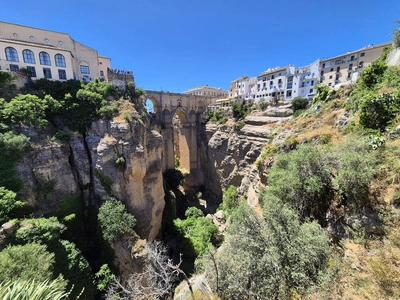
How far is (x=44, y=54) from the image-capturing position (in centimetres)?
1831

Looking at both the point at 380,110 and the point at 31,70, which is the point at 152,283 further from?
the point at 31,70

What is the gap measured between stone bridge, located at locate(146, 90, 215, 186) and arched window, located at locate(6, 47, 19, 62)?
1717 centimetres

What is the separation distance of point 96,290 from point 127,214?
558 centimetres

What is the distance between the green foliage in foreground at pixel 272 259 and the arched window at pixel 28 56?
25675mm

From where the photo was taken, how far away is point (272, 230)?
6926mm

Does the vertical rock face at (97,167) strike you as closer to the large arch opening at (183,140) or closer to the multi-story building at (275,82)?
the large arch opening at (183,140)

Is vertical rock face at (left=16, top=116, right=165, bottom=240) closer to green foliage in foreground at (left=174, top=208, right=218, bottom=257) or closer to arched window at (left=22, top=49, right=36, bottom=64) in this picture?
green foliage in foreground at (left=174, top=208, right=218, bottom=257)

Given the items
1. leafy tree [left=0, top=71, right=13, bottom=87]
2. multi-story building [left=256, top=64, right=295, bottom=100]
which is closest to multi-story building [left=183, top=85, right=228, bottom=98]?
multi-story building [left=256, top=64, right=295, bottom=100]

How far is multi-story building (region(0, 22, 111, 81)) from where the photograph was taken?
17.1 metres

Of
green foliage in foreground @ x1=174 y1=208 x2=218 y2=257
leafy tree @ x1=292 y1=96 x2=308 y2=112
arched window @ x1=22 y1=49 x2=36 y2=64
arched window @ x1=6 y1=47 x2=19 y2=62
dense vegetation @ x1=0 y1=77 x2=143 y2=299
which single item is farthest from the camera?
leafy tree @ x1=292 y1=96 x2=308 y2=112

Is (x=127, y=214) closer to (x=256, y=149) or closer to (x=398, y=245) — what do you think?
(x=398, y=245)

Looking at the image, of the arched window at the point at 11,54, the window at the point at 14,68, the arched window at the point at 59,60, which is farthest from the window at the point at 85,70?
the window at the point at 14,68

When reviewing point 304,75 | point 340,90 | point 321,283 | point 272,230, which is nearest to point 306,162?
point 272,230

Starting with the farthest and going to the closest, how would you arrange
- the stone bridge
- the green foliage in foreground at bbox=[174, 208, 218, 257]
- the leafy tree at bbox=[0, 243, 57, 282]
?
the stone bridge, the green foliage in foreground at bbox=[174, 208, 218, 257], the leafy tree at bbox=[0, 243, 57, 282]
